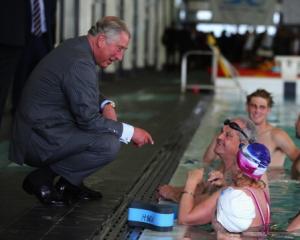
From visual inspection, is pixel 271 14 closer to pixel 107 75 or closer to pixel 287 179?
pixel 107 75

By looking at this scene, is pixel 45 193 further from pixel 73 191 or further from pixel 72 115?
pixel 72 115

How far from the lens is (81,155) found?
4.83 meters

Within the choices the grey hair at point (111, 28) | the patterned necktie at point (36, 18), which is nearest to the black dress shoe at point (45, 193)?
the grey hair at point (111, 28)

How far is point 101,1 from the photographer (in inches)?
793

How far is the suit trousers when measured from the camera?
4.76 meters

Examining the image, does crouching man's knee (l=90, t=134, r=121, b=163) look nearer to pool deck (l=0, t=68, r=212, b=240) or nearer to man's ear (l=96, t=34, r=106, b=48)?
pool deck (l=0, t=68, r=212, b=240)

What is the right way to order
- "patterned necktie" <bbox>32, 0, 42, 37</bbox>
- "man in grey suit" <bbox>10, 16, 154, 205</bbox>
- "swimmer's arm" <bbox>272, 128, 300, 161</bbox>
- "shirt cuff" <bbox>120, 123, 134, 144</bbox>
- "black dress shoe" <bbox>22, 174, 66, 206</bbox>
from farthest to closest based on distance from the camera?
"patterned necktie" <bbox>32, 0, 42, 37</bbox> < "swimmer's arm" <bbox>272, 128, 300, 161</bbox> < "black dress shoe" <bbox>22, 174, 66, 206</bbox> < "shirt cuff" <bbox>120, 123, 134, 144</bbox> < "man in grey suit" <bbox>10, 16, 154, 205</bbox>

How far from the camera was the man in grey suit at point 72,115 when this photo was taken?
181 inches

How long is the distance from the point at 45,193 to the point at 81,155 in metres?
0.35

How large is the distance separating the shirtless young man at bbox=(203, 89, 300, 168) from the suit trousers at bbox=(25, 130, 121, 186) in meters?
2.05

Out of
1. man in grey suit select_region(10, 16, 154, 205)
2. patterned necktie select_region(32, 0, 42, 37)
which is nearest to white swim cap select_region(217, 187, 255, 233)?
man in grey suit select_region(10, 16, 154, 205)

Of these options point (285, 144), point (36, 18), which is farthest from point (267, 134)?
point (36, 18)

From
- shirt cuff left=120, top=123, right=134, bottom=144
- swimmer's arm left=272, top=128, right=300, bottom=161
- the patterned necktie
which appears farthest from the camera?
the patterned necktie

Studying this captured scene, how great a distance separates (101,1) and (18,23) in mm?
13950
